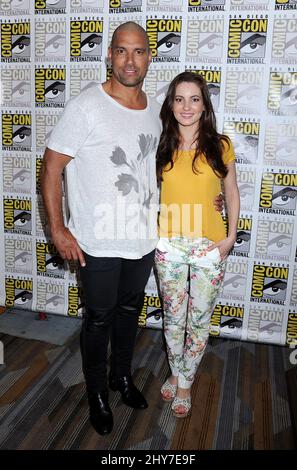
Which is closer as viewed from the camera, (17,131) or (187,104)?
(187,104)

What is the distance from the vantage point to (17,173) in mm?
3160

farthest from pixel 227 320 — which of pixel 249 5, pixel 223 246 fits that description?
pixel 249 5

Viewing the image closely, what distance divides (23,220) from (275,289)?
6.27 ft

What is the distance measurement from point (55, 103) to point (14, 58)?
43 cm

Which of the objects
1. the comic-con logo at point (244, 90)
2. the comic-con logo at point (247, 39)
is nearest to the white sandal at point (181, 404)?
the comic-con logo at point (244, 90)

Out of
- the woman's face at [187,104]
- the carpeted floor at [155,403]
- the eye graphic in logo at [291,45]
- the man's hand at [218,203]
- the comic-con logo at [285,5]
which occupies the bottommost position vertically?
the carpeted floor at [155,403]

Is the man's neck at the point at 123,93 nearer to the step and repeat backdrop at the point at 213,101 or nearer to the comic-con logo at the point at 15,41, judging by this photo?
the step and repeat backdrop at the point at 213,101

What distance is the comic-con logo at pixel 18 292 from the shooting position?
11.0 ft

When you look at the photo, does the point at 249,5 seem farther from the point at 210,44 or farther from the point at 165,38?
the point at 165,38

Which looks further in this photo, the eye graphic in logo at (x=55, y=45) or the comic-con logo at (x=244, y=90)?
the eye graphic in logo at (x=55, y=45)

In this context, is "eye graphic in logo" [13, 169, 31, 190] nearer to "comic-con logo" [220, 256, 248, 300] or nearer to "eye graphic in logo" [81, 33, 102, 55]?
"eye graphic in logo" [81, 33, 102, 55]

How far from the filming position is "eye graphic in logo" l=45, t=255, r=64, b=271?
3.23 m
